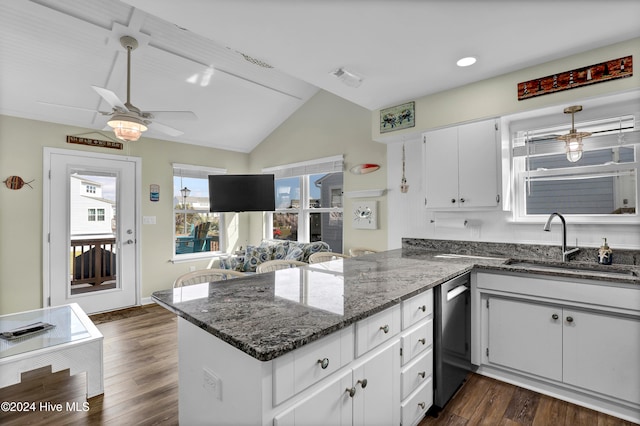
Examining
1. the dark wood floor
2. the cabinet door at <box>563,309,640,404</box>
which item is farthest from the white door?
the cabinet door at <box>563,309,640,404</box>

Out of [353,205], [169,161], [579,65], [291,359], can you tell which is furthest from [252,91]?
[291,359]

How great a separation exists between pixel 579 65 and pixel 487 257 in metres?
1.60

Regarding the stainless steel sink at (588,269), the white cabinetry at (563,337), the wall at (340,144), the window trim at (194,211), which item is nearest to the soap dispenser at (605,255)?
the stainless steel sink at (588,269)

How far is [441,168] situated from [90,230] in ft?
14.7

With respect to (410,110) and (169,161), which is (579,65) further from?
(169,161)

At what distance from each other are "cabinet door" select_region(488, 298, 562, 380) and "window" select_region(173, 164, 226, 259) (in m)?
4.49

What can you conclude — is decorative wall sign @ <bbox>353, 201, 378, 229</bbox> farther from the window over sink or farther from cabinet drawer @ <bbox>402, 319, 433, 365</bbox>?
cabinet drawer @ <bbox>402, 319, 433, 365</bbox>

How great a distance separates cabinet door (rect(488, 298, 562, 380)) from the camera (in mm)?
2104

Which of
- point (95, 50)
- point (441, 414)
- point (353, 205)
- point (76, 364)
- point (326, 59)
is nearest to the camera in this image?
point (441, 414)

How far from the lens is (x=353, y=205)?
→ 414cm

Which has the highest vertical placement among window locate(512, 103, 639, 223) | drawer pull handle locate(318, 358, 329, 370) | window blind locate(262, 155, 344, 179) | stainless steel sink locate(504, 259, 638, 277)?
window blind locate(262, 155, 344, 179)

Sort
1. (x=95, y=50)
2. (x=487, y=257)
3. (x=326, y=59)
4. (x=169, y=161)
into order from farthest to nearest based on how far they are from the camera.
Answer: (x=169, y=161)
(x=95, y=50)
(x=487, y=257)
(x=326, y=59)

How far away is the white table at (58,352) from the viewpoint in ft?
6.49

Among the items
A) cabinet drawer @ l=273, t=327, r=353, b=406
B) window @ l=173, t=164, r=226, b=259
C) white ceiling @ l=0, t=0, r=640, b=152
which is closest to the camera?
cabinet drawer @ l=273, t=327, r=353, b=406
